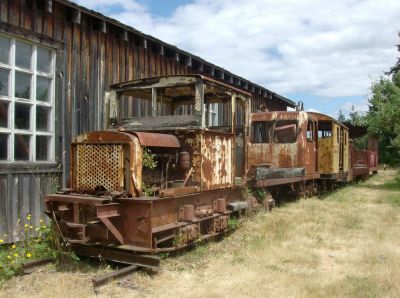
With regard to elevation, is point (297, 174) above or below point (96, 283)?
above

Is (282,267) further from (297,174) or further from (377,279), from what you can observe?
(297,174)

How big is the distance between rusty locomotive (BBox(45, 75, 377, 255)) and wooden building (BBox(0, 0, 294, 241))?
1.10 m

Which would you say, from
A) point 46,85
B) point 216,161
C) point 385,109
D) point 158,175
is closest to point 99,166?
point 158,175

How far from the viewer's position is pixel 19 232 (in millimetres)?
6812

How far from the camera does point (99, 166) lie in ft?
18.6

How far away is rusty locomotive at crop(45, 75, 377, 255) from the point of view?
5.45m

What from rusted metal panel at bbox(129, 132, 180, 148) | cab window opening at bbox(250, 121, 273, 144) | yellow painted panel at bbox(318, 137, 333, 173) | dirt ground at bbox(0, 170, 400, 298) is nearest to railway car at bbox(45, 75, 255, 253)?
rusted metal panel at bbox(129, 132, 180, 148)

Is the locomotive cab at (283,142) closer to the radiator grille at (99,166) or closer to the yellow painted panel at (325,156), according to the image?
the yellow painted panel at (325,156)

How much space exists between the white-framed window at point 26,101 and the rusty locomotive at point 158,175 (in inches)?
45.1

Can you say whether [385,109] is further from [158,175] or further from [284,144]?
[158,175]

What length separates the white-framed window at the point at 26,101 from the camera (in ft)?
21.7

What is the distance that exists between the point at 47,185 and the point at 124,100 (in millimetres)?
2627

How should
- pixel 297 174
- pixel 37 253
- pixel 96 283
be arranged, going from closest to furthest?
pixel 96 283
pixel 37 253
pixel 297 174

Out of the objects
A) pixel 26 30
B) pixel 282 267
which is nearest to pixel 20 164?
pixel 26 30
